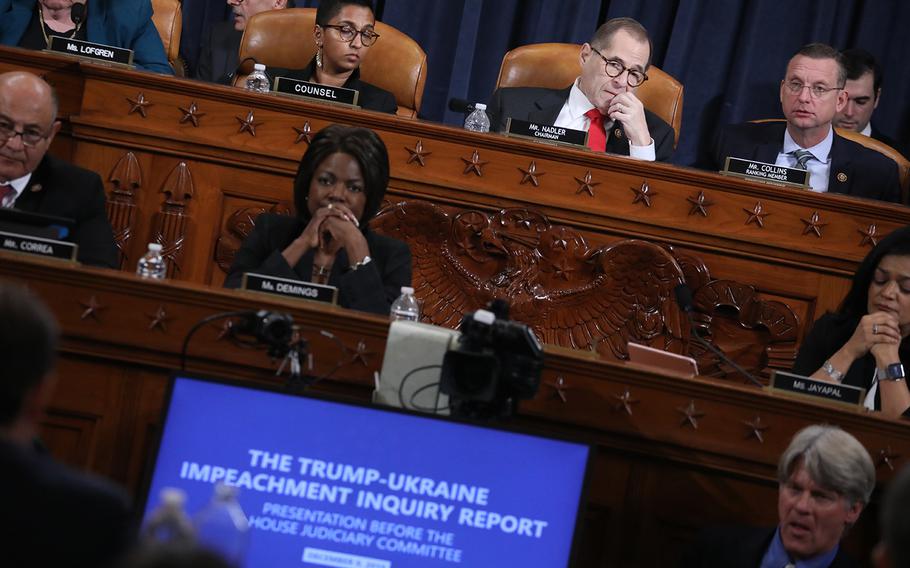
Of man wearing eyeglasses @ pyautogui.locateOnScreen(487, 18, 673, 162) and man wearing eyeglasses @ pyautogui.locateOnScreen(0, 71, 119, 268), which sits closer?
man wearing eyeglasses @ pyautogui.locateOnScreen(0, 71, 119, 268)

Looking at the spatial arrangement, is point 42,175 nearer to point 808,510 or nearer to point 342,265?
point 342,265

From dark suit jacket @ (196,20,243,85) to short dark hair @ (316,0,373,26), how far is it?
3.15 feet

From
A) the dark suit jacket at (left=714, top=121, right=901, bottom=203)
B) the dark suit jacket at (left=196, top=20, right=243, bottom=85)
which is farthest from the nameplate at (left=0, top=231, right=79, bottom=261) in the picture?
the dark suit jacket at (left=196, top=20, right=243, bottom=85)

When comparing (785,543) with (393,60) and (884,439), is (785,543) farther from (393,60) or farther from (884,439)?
(393,60)

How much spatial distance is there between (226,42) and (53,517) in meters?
4.36

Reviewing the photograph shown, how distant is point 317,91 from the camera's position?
4000 millimetres

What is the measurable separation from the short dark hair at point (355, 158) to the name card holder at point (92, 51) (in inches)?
30.6

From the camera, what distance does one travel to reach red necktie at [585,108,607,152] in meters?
4.59

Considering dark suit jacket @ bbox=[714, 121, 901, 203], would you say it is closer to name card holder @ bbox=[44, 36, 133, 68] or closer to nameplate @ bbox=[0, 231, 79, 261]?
name card holder @ bbox=[44, 36, 133, 68]

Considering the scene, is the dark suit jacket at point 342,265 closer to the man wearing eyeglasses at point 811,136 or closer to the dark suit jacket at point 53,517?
the man wearing eyeglasses at point 811,136

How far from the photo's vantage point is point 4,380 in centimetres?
153

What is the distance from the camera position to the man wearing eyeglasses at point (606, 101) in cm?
451

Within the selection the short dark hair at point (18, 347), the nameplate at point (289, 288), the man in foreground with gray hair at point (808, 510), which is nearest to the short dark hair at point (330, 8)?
the nameplate at point (289, 288)

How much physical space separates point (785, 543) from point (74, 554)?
1.60 m
